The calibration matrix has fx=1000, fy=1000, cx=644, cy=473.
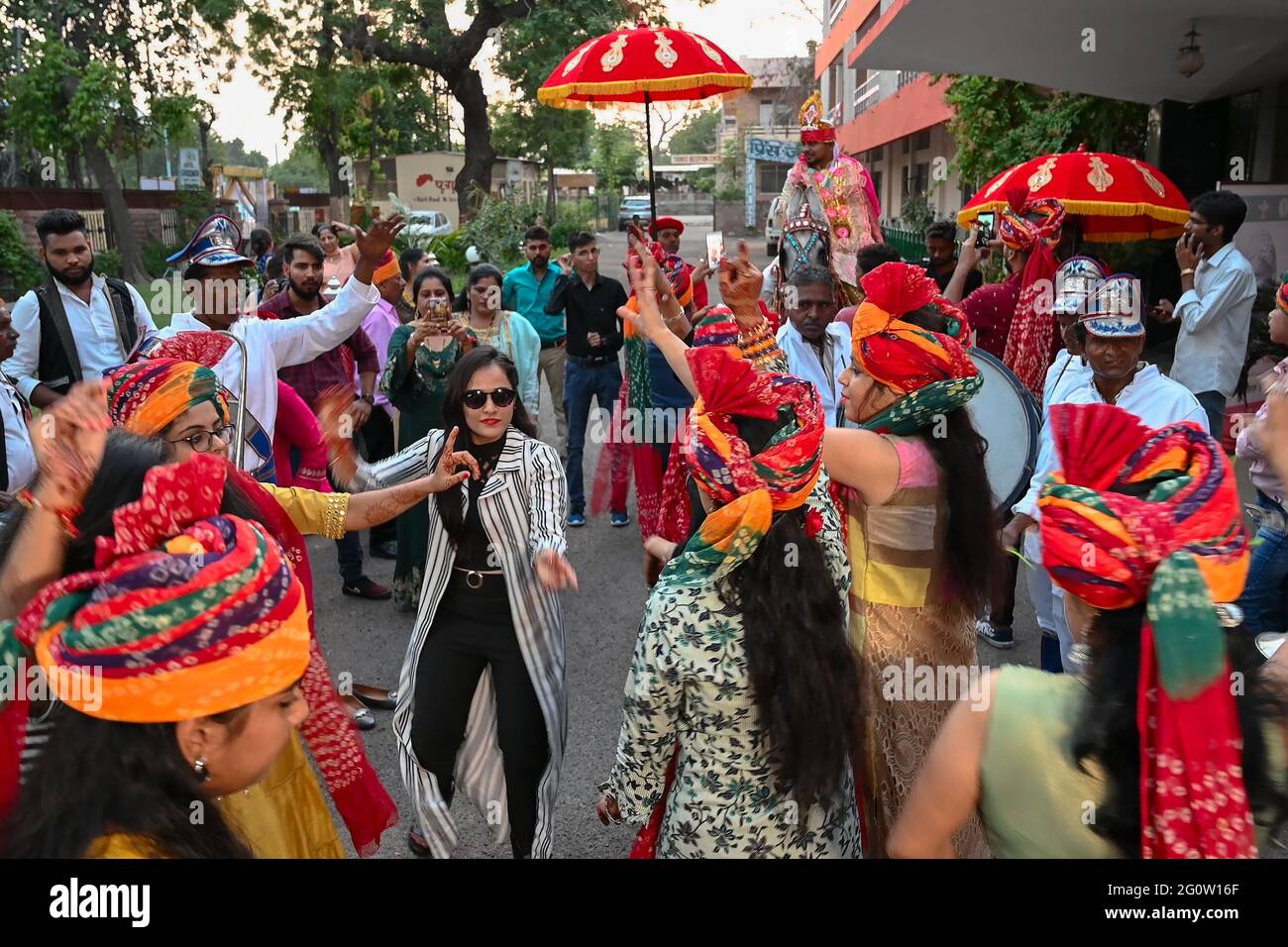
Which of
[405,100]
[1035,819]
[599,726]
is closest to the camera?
[1035,819]

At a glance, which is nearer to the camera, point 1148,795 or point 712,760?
point 1148,795

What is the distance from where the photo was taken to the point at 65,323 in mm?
5152

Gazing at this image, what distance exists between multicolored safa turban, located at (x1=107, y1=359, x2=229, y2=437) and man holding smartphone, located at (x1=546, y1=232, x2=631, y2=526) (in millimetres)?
4845

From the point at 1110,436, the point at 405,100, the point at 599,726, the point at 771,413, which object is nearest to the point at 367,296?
the point at 599,726

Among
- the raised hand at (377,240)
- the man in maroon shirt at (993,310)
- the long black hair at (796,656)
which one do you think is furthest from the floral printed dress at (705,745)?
the man in maroon shirt at (993,310)

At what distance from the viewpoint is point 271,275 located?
800 centimetres

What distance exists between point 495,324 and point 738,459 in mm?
4404

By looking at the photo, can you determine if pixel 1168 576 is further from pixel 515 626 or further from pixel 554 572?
pixel 515 626

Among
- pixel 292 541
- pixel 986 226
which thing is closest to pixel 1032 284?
pixel 986 226

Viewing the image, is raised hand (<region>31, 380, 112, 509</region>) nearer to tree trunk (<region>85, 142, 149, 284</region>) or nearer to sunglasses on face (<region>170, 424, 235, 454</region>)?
sunglasses on face (<region>170, 424, 235, 454</region>)

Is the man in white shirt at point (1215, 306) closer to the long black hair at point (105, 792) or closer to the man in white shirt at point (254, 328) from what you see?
the man in white shirt at point (254, 328)

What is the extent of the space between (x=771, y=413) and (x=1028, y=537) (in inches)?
92.4

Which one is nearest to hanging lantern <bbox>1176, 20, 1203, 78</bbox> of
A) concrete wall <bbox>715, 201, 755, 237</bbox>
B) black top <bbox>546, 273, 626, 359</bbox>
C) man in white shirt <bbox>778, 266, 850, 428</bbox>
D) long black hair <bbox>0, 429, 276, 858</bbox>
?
black top <bbox>546, 273, 626, 359</bbox>

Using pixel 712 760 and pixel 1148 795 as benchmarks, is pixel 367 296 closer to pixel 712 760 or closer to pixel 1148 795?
pixel 712 760
